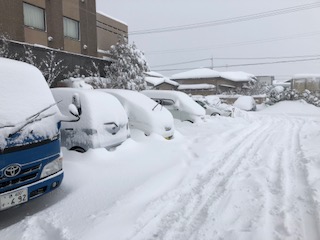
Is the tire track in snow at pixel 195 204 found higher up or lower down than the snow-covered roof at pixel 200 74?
lower down

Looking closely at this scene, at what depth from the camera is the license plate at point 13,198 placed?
10.5 ft

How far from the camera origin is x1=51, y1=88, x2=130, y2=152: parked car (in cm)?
559

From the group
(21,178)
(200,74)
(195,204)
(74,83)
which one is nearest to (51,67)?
(74,83)

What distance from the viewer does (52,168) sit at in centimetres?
388

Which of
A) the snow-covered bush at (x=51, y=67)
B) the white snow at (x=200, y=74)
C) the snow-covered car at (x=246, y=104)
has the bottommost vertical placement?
the snow-covered car at (x=246, y=104)

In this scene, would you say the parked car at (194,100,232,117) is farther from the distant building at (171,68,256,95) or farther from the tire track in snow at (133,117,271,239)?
the distant building at (171,68,256,95)

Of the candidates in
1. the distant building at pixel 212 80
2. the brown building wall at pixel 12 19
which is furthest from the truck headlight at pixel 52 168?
the distant building at pixel 212 80

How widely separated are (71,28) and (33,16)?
10.3ft

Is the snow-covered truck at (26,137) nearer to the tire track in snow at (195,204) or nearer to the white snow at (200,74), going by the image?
the tire track in snow at (195,204)

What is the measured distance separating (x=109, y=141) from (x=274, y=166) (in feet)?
11.2

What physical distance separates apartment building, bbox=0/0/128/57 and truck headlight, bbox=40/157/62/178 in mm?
11255

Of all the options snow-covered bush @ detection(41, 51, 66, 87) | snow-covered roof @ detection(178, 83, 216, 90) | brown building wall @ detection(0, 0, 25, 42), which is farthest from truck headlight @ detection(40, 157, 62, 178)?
snow-covered roof @ detection(178, 83, 216, 90)

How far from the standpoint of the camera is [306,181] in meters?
4.97

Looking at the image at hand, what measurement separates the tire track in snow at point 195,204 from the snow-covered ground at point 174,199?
0.04ft
